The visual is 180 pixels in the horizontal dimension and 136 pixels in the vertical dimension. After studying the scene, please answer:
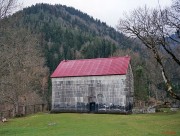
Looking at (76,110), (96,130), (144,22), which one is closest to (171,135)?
(96,130)

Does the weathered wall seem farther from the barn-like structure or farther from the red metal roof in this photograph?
the red metal roof

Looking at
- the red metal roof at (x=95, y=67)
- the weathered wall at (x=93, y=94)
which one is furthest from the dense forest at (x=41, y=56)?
the weathered wall at (x=93, y=94)

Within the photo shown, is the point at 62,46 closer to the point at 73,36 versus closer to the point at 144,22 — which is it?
the point at 73,36

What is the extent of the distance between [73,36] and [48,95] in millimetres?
69287

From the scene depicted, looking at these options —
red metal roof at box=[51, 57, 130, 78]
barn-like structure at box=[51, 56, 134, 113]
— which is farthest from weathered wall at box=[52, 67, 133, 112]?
red metal roof at box=[51, 57, 130, 78]

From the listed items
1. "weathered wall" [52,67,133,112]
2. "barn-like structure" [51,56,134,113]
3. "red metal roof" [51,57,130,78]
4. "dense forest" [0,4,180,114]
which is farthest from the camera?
"red metal roof" [51,57,130,78]

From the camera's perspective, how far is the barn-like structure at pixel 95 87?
163ft

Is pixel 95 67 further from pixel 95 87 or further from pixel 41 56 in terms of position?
pixel 41 56

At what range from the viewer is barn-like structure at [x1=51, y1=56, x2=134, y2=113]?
163ft

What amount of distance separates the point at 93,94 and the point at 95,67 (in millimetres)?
4875

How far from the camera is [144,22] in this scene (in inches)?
713

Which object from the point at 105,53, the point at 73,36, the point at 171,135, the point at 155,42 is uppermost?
the point at 73,36

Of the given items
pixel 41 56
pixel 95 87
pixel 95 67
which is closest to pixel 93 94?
pixel 95 87

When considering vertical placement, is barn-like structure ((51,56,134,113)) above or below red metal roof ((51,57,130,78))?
below
